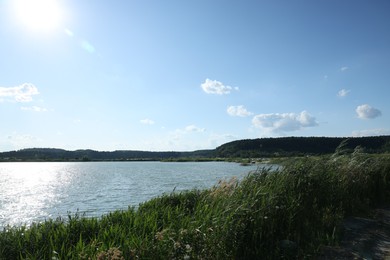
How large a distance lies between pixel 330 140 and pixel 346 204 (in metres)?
150

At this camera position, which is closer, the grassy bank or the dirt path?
the grassy bank

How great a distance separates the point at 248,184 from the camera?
29.7 feet

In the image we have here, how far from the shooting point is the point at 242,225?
607cm

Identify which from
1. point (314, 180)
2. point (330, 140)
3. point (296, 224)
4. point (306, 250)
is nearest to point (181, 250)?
point (306, 250)

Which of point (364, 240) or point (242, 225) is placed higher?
point (242, 225)

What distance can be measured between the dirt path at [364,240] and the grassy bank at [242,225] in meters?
0.30

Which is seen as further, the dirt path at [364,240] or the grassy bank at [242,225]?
the dirt path at [364,240]

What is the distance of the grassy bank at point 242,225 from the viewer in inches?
219

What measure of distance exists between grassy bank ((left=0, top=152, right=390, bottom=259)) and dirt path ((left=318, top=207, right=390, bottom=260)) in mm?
305

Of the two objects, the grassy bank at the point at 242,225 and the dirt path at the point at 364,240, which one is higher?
the grassy bank at the point at 242,225

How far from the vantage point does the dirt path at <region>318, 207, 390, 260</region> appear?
6348 millimetres

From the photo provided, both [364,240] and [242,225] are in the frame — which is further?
[364,240]

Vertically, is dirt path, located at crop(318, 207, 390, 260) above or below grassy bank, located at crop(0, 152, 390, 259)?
below

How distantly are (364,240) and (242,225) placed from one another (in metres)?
3.35
